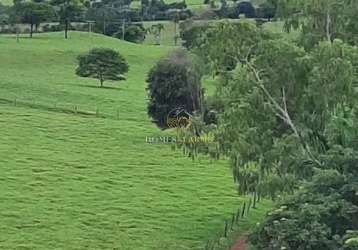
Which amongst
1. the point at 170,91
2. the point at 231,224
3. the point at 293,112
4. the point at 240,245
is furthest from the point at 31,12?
the point at 293,112

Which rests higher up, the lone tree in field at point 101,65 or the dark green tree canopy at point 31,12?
the dark green tree canopy at point 31,12

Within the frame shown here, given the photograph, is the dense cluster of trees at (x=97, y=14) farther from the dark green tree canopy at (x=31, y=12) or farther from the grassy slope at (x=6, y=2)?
the grassy slope at (x=6, y=2)

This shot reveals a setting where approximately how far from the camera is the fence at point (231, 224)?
31.0 metres

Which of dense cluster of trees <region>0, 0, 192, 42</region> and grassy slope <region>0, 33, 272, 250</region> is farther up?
dense cluster of trees <region>0, 0, 192, 42</region>

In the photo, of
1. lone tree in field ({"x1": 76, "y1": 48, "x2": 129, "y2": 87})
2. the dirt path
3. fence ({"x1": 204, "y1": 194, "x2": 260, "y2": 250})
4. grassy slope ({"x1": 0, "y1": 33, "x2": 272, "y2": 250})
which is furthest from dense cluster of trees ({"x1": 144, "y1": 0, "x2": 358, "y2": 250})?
lone tree in field ({"x1": 76, "y1": 48, "x2": 129, "y2": 87})

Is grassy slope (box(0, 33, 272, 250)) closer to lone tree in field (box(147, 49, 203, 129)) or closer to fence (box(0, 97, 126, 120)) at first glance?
fence (box(0, 97, 126, 120))

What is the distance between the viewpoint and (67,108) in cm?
6138

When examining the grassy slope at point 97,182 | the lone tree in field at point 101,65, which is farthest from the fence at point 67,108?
the lone tree in field at point 101,65

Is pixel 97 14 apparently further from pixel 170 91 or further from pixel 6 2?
pixel 170 91

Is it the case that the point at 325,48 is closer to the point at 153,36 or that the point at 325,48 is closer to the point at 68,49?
the point at 68,49

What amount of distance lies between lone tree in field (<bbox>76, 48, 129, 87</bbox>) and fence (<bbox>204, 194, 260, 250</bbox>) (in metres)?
38.7

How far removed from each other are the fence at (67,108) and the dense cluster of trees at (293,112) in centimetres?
3192

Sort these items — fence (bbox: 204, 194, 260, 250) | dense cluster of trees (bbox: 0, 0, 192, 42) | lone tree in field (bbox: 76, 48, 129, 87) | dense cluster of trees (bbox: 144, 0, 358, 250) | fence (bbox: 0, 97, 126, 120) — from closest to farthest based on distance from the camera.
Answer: dense cluster of trees (bbox: 144, 0, 358, 250)
fence (bbox: 204, 194, 260, 250)
fence (bbox: 0, 97, 126, 120)
lone tree in field (bbox: 76, 48, 129, 87)
dense cluster of trees (bbox: 0, 0, 192, 42)

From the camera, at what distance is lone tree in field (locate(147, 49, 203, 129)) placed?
54.4m
